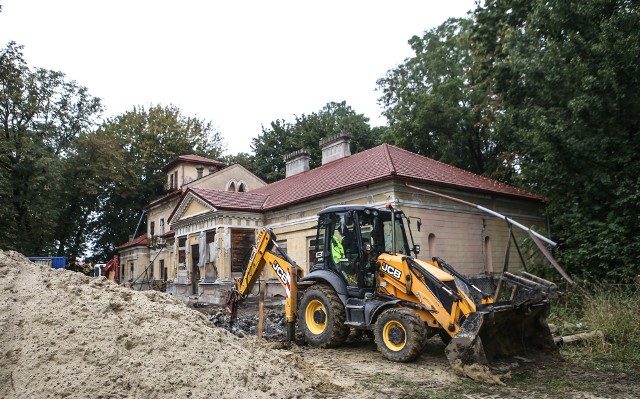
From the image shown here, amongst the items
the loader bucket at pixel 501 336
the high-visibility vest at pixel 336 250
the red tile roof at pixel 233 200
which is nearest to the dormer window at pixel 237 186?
the red tile roof at pixel 233 200

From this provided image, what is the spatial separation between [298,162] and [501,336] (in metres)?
19.9

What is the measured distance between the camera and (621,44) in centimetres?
1217

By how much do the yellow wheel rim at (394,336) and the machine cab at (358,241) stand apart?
1093 millimetres

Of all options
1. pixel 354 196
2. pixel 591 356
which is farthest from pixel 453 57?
pixel 591 356

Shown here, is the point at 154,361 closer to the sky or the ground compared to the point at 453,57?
closer to the ground

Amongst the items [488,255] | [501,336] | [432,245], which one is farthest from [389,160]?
[501,336]

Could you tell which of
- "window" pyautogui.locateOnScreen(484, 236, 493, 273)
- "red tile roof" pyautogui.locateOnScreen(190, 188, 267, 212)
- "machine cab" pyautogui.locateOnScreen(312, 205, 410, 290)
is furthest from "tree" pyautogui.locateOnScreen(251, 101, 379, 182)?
"machine cab" pyautogui.locateOnScreen(312, 205, 410, 290)

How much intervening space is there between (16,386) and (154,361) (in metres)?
1.32

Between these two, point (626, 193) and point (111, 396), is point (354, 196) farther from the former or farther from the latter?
point (111, 396)

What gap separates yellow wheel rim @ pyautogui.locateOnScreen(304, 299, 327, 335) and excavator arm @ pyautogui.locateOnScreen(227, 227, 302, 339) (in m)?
0.27

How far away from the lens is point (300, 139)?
36.2 m

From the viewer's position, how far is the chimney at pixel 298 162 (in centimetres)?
2602

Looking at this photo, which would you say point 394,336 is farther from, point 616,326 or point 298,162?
point 298,162

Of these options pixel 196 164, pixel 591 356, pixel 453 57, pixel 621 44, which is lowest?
pixel 591 356
